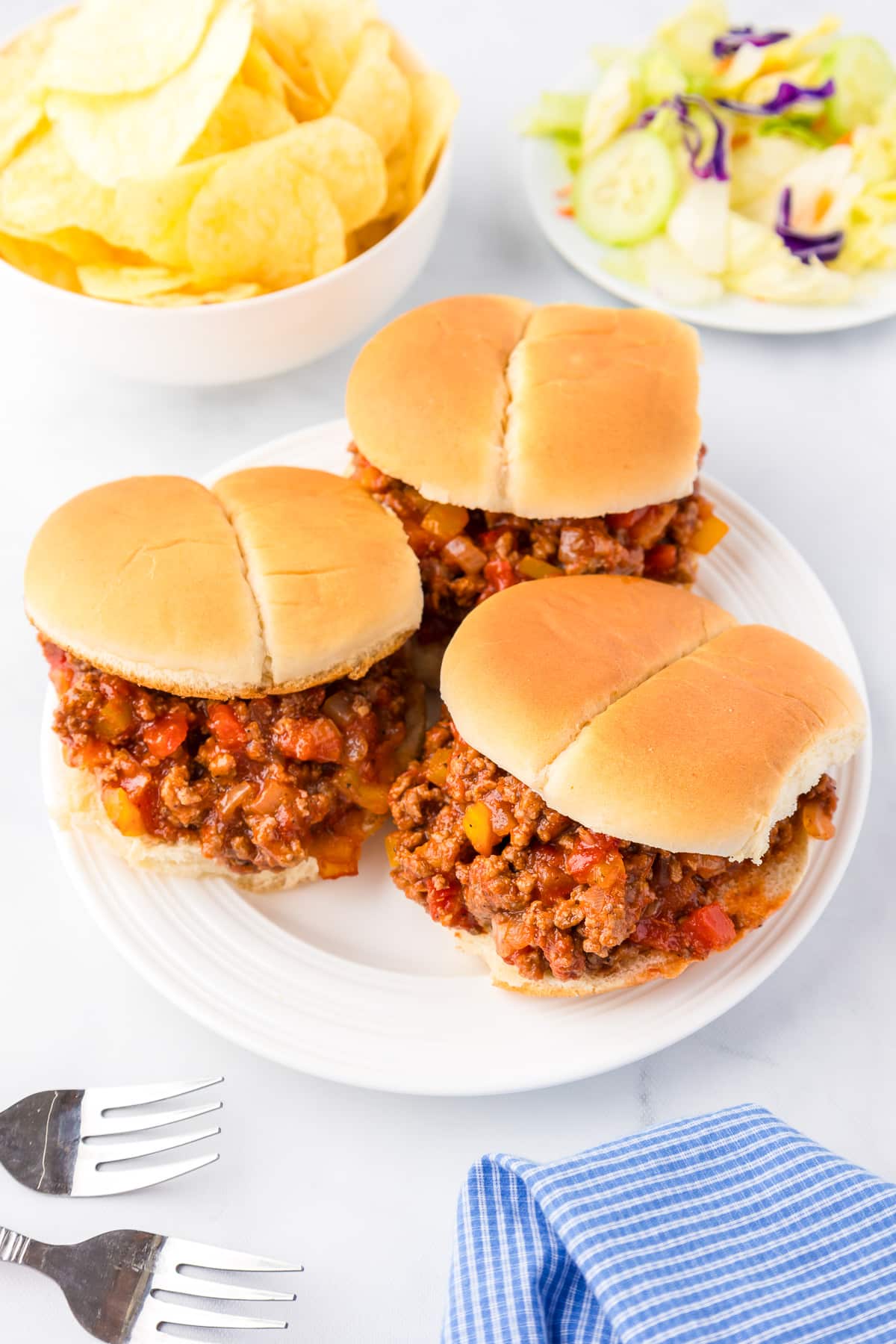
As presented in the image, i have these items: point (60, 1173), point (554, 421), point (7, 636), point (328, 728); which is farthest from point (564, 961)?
point (7, 636)

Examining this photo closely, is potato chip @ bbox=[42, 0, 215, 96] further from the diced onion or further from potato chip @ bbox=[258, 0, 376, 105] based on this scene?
the diced onion

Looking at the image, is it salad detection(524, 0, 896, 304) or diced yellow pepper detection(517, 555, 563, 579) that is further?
salad detection(524, 0, 896, 304)

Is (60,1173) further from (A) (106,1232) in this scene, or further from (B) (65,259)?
(B) (65,259)

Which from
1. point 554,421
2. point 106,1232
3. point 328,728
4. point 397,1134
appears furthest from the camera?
point 554,421

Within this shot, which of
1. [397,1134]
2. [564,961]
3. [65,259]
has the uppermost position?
[65,259]

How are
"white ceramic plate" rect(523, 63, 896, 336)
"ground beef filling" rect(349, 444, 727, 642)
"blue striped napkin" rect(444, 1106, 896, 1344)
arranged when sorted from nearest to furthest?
"blue striped napkin" rect(444, 1106, 896, 1344) < "ground beef filling" rect(349, 444, 727, 642) < "white ceramic plate" rect(523, 63, 896, 336)

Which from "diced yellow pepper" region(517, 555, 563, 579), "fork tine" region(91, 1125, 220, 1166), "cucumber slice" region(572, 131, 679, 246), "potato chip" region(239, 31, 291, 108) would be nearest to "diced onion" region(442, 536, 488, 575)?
"diced yellow pepper" region(517, 555, 563, 579)
